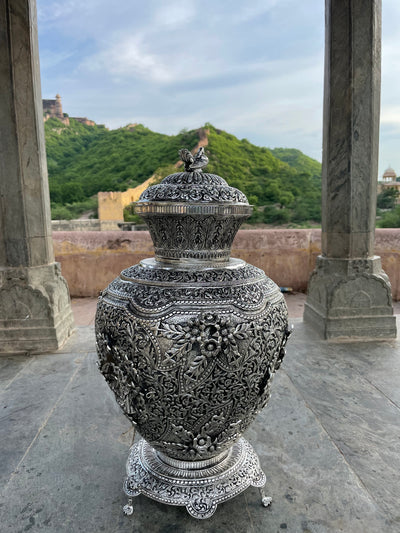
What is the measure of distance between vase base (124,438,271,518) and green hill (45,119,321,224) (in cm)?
1184

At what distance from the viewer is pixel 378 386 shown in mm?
2543

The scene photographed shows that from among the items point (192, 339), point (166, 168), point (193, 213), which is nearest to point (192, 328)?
point (192, 339)

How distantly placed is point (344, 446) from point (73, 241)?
15.3 ft

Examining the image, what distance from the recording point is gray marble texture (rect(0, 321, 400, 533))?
1.46 m

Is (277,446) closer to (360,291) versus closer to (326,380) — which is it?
(326,380)

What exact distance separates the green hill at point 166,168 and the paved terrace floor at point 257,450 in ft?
35.9

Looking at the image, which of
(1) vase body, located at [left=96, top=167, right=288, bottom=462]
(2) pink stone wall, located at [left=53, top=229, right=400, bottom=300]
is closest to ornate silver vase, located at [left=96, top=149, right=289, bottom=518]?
(1) vase body, located at [left=96, top=167, right=288, bottom=462]

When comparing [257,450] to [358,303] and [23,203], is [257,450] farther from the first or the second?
[23,203]

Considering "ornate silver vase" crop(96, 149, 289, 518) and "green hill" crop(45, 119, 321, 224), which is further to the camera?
"green hill" crop(45, 119, 321, 224)

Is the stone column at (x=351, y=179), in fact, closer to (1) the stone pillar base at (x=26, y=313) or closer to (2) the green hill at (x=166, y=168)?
(1) the stone pillar base at (x=26, y=313)

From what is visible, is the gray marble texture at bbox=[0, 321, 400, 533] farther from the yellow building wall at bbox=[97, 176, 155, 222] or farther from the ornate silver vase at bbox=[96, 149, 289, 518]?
the yellow building wall at bbox=[97, 176, 155, 222]

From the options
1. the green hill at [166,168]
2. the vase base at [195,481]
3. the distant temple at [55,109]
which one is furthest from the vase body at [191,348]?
the distant temple at [55,109]

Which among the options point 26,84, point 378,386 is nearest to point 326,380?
point 378,386

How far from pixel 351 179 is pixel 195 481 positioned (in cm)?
284
